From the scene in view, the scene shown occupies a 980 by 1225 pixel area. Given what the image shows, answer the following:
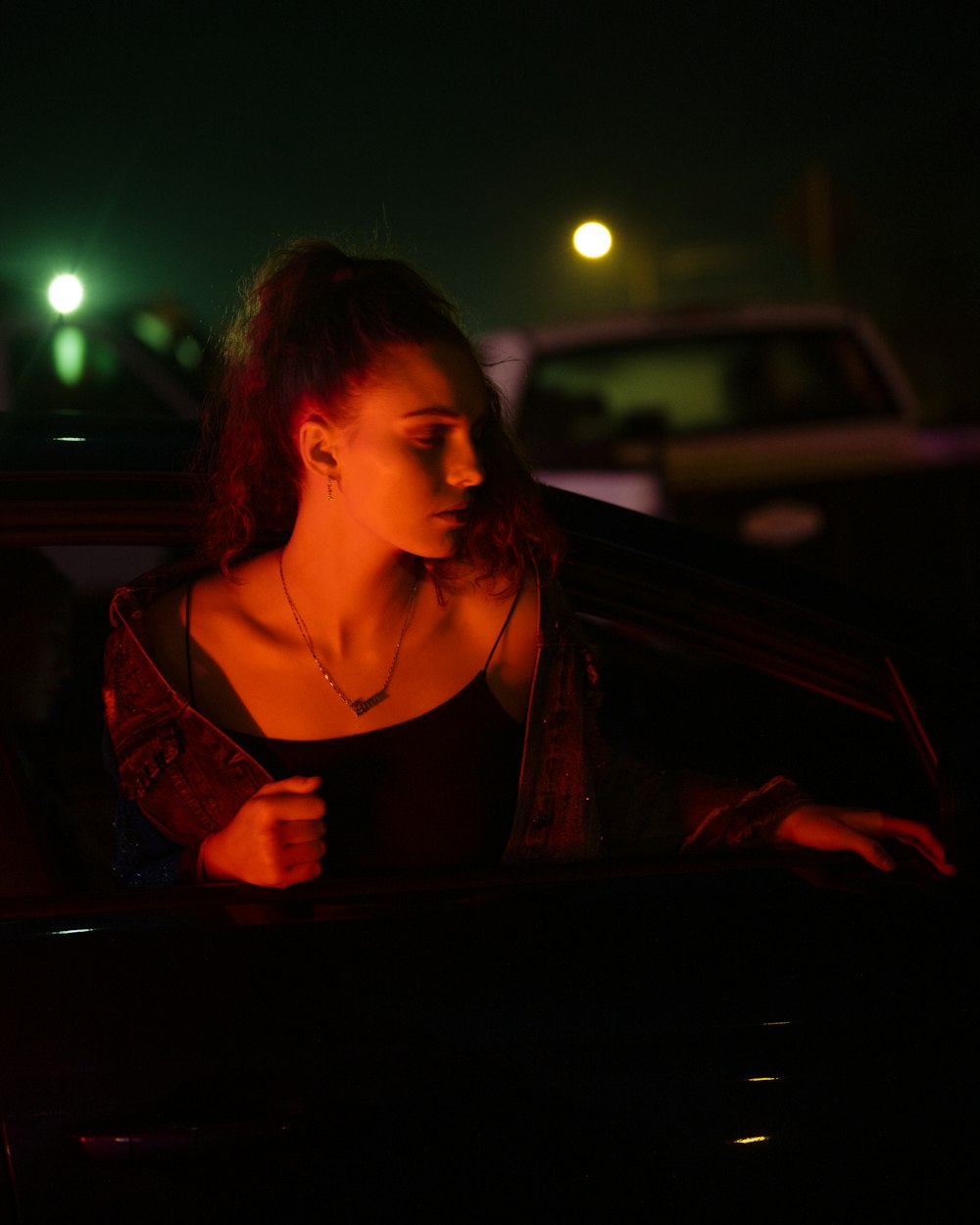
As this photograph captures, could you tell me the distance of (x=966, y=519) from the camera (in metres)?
5.74

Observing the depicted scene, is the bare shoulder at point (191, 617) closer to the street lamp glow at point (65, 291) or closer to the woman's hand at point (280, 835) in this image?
the woman's hand at point (280, 835)

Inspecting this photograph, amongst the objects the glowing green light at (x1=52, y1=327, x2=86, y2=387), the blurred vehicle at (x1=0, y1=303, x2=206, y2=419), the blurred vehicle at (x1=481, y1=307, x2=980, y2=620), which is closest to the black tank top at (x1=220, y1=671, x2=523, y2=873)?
the blurred vehicle at (x1=481, y1=307, x2=980, y2=620)

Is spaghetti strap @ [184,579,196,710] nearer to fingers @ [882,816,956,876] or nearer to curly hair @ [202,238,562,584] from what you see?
curly hair @ [202,238,562,584]

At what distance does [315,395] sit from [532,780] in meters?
0.55

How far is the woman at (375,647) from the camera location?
5.59 feet

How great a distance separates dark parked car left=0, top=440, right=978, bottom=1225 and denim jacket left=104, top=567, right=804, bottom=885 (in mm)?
120

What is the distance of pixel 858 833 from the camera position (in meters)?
1.65

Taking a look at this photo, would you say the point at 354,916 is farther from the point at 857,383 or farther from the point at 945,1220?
the point at 857,383

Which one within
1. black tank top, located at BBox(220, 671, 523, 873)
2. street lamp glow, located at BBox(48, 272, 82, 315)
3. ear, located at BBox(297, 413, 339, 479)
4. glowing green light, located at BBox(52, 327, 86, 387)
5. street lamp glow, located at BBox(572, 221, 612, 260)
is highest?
glowing green light, located at BBox(52, 327, 86, 387)

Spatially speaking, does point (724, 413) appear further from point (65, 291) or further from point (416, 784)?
point (416, 784)

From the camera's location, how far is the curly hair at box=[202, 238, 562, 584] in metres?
1.77

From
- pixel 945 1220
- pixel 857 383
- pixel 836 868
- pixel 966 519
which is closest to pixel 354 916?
pixel 836 868

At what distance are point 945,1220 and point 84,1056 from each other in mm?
903

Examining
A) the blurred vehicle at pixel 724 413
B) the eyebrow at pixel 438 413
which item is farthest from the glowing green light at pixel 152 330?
the eyebrow at pixel 438 413
